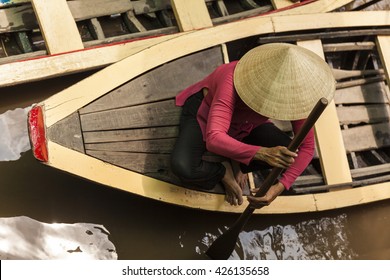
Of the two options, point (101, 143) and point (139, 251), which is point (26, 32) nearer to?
point (101, 143)

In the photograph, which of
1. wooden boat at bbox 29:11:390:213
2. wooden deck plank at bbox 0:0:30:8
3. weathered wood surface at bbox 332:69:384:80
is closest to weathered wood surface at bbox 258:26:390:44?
wooden boat at bbox 29:11:390:213

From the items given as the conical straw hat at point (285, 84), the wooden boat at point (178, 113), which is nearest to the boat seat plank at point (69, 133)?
the wooden boat at point (178, 113)

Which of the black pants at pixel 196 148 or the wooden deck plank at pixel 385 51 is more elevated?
the wooden deck plank at pixel 385 51

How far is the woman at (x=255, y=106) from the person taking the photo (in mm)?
2779

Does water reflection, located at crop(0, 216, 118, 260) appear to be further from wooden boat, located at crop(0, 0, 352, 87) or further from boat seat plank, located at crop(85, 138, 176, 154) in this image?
wooden boat, located at crop(0, 0, 352, 87)

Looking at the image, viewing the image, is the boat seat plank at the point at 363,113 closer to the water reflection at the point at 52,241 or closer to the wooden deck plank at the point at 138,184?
the wooden deck plank at the point at 138,184

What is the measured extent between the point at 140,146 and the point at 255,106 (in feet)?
2.50

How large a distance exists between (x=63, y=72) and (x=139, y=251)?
1.10 m

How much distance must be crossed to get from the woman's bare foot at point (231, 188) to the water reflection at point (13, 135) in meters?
1.15

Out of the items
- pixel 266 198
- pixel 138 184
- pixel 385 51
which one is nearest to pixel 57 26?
pixel 138 184

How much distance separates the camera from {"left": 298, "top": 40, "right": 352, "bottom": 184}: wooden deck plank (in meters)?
3.73

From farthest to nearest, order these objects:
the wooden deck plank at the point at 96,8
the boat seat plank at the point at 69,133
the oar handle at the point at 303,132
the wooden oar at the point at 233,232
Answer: the wooden deck plank at the point at 96,8 < the boat seat plank at the point at 69,133 < the wooden oar at the point at 233,232 < the oar handle at the point at 303,132

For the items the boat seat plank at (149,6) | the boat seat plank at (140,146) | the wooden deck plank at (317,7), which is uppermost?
the boat seat plank at (149,6)

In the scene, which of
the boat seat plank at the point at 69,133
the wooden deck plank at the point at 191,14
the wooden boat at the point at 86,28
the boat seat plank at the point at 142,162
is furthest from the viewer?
the wooden deck plank at the point at 191,14
